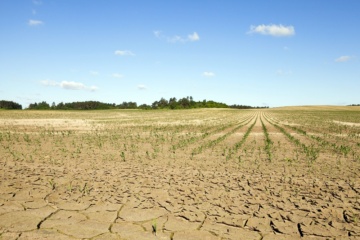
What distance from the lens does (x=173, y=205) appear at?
479cm

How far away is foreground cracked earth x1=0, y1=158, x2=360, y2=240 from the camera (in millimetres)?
3809

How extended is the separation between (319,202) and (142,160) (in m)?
5.41

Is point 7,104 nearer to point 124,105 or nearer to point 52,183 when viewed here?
point 124,105

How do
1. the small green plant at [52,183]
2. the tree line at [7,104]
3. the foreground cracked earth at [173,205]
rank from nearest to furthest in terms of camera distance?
the foreground cracked earth at [173,205]
the small green plant at [52,183]
the tree line at [7,104]

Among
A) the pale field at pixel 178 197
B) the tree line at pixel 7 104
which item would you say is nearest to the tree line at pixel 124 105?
the tree line at pixel 7 104

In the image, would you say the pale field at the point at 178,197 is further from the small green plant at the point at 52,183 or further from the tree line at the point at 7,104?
the tree line at the point at 7,104

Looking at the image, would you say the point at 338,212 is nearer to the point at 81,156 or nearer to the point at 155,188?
the point at 155,188

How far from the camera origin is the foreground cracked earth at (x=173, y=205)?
3809mm

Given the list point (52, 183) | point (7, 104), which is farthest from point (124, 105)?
point (52, 183)

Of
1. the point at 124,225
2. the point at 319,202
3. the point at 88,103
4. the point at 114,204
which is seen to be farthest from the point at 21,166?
the point at 88,103

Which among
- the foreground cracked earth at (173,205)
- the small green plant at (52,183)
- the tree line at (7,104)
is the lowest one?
the foreground cracked earth at (173,205)

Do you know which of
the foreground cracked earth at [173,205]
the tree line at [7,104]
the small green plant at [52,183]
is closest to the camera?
the foreground cracked earth at [173,205]

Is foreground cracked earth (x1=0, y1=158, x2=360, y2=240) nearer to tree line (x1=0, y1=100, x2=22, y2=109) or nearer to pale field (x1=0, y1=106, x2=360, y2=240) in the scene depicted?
pale field (x1=0, y1=106, x2=360, y2=240)

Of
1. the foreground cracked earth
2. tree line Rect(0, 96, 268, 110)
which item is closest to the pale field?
the foreground cracked earth
